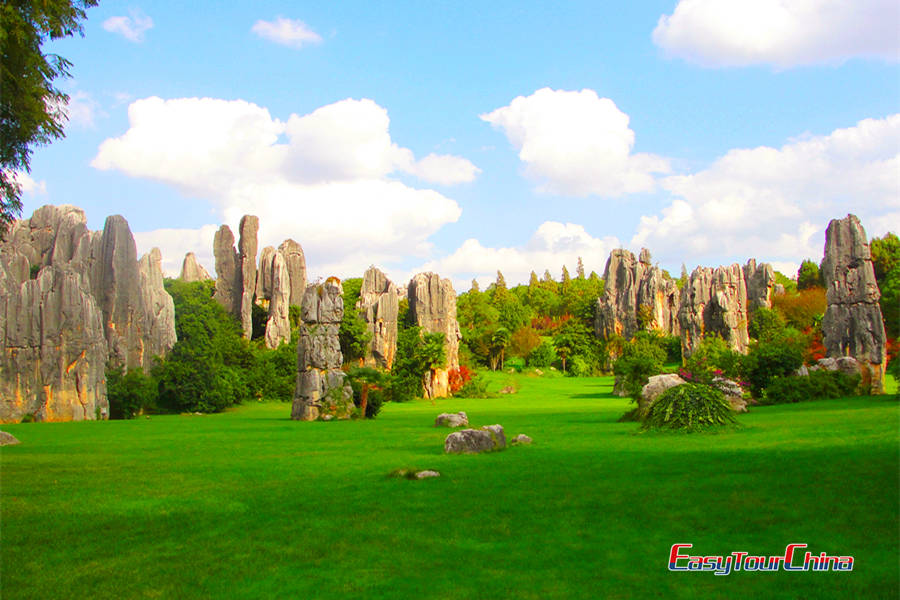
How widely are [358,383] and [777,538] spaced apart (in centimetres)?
2360

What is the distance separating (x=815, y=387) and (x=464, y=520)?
2401 centimetres

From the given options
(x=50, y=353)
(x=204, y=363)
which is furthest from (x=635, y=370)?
(x=50, y=353)

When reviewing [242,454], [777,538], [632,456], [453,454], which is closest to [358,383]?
[242,454]

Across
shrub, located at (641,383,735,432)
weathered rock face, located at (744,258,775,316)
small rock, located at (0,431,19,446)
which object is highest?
weathered rock face, located at (744,258,775,316)

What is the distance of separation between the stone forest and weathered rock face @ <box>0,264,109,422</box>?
6 centimetres

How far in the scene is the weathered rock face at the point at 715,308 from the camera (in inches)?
2576

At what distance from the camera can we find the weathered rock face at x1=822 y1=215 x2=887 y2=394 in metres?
28.6

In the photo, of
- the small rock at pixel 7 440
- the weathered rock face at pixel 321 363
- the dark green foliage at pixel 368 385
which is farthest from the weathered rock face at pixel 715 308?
the small rock at pixel 7 440

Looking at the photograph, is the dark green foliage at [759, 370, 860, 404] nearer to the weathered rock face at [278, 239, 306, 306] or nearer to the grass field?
the grass field

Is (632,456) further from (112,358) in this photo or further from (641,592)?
(112,358)

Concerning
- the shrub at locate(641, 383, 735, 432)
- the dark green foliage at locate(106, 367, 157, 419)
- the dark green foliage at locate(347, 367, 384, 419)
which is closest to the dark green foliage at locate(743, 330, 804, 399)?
the shrub at locate(641, 383, 735, 432)

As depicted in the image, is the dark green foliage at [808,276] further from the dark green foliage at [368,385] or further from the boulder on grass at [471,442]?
the boulder on grass at [471,442]

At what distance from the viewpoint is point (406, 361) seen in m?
53.8

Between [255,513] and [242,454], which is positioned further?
[242,454]
